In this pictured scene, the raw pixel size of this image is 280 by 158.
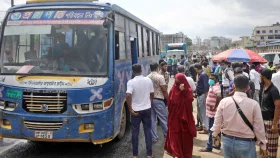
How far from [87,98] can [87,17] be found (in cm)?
157

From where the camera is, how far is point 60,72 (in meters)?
5.40

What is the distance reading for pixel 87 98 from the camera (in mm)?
5230

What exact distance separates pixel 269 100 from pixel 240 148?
5.08 ft

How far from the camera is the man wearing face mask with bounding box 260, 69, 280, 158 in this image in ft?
14.9

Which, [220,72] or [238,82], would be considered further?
[220,72]

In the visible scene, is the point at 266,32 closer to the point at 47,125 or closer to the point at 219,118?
the point at 47,125

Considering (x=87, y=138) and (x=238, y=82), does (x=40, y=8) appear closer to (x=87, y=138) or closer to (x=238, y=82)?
(x=87, y=138)

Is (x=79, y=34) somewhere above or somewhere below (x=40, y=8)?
below

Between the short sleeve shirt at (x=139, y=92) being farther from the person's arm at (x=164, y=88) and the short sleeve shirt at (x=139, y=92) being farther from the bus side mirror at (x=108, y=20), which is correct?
the bus side mirror at (x=108, y=20)

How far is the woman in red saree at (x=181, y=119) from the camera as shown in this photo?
5.29 metres

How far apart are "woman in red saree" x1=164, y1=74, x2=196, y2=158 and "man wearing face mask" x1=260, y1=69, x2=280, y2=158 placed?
123 cm

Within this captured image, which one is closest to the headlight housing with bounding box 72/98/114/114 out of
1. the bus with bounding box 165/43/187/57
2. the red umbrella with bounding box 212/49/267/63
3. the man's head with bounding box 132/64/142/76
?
the man's head with bounding box 132/64/142/76

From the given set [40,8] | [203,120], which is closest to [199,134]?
[203,120]

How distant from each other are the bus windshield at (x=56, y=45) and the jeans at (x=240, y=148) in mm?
2731
